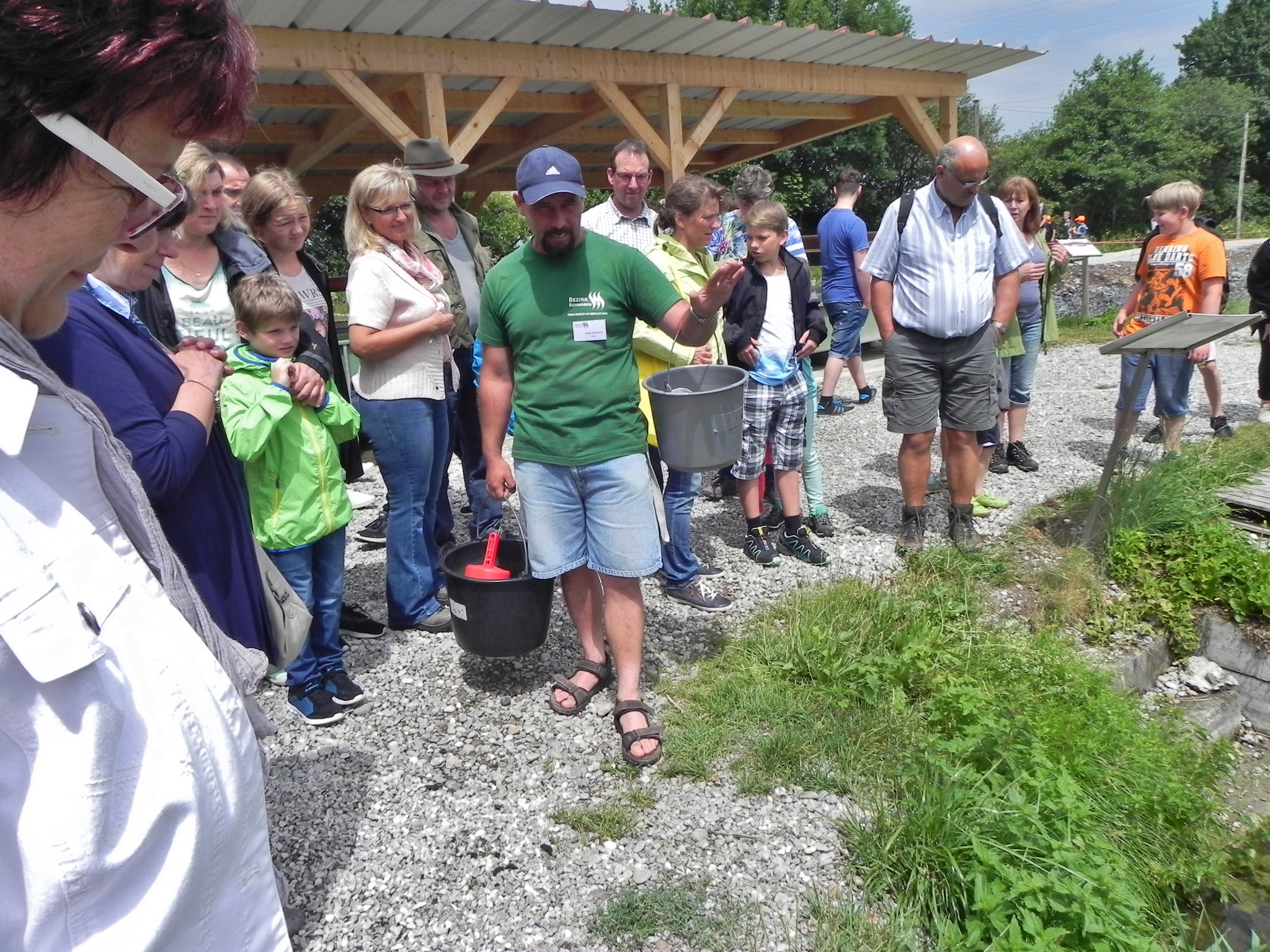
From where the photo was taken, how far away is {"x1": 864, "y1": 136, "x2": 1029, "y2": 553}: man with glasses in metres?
4.47

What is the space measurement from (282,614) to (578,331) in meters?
1.34

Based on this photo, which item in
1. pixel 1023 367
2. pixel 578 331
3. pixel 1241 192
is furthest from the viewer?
pixel 1241 192

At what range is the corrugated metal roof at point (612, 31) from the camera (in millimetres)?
6691

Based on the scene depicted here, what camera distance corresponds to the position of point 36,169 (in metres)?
0.85

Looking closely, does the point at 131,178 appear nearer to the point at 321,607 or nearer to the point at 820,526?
the point at 321,607

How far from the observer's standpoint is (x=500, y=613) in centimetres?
334

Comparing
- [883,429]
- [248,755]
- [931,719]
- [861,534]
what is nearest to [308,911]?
[248,755]

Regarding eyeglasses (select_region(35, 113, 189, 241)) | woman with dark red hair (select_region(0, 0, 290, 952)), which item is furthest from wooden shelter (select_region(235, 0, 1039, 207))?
woman with dark red hair (select_region(0, 0, 290, 952))

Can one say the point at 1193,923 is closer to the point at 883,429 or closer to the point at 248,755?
the point at 248,755

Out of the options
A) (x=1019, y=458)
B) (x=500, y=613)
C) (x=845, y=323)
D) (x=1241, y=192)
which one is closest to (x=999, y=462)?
(x=1019, y=458)

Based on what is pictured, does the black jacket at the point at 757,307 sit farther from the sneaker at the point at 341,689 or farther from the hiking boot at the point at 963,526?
the sneaker at the point at 341,689

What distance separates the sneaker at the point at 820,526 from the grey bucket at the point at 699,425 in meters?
1.78

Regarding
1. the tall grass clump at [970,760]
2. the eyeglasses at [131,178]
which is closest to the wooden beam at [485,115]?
the tall grass clump at [970,760]

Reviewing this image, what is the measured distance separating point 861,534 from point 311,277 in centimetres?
331
